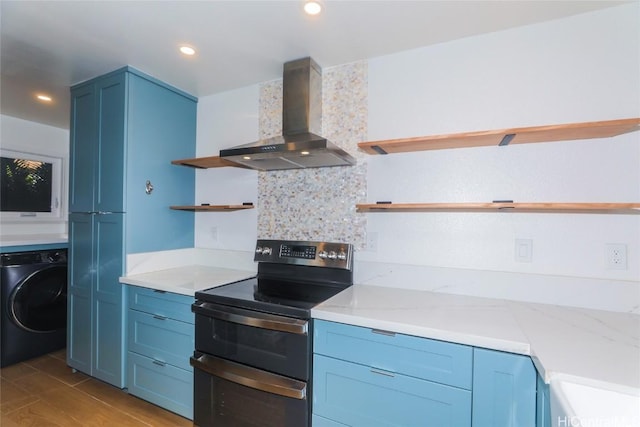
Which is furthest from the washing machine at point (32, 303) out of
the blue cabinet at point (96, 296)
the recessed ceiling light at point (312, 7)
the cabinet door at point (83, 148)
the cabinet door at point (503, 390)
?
the cabinet door at point (503, 390)

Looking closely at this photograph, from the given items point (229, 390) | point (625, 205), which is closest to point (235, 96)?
point (229, 390)

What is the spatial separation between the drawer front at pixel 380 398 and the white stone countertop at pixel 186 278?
2.87ft

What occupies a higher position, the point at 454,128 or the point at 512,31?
the point at 512,31

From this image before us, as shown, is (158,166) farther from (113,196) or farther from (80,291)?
(80,291)

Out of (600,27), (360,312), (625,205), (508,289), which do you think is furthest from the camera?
(508,289)

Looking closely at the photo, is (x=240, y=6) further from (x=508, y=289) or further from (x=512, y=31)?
→ (x=508, y=289)

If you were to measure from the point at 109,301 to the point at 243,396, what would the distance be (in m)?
1.27

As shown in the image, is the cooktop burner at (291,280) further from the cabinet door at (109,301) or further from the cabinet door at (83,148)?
the cabinet door at (83,148)

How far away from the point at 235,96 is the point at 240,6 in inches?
41.0

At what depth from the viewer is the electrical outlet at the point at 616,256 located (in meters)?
1.40

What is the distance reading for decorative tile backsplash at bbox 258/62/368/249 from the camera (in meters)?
1.97

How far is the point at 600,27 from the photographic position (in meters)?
1.46

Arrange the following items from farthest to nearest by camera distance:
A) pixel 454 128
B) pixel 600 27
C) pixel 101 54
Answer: pixel 101 54, pixel 454 128, pixel 600 27

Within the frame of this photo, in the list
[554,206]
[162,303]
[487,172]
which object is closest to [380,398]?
[554,206]
